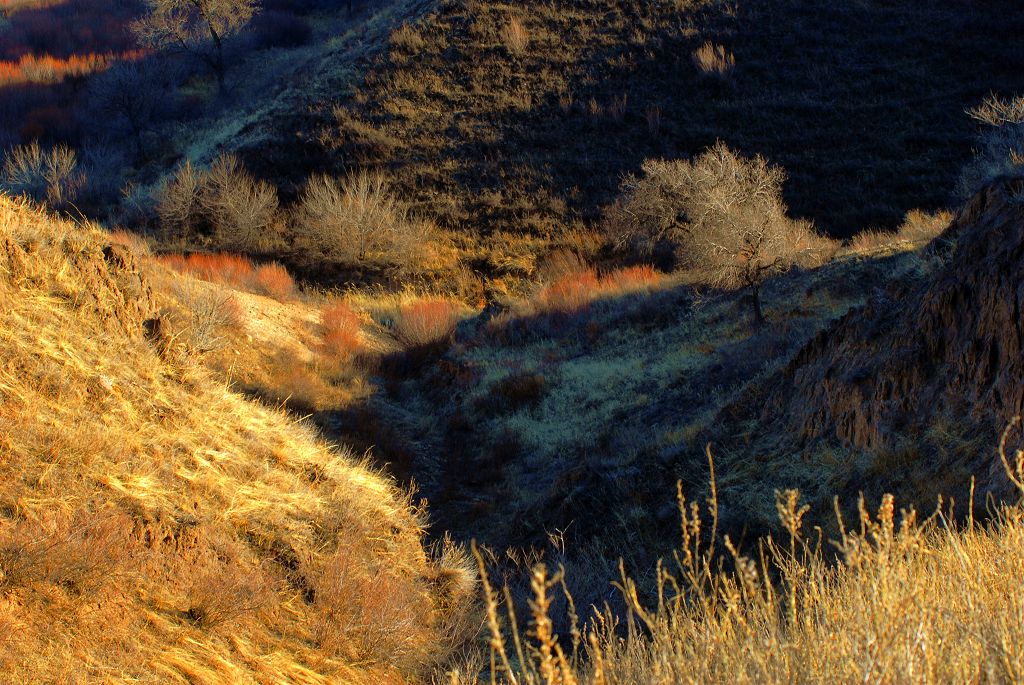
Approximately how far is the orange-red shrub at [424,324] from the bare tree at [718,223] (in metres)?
6.15

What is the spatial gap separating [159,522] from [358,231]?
23333 mm

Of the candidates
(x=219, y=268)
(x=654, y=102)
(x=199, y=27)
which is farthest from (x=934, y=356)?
(x=199, y=27)

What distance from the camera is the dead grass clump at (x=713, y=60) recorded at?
36.8 m

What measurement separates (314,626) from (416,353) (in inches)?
577

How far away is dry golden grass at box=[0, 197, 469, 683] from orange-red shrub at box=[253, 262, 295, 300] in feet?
43.6

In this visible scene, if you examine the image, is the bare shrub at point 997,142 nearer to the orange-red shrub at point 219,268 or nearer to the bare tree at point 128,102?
the orange-red shrub at point 219,268

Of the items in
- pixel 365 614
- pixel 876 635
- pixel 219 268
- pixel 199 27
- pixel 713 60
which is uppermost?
pixel 199 27

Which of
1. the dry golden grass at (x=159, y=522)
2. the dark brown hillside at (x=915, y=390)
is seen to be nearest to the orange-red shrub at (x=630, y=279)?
the dark brown hillside at (x=915, y=390)

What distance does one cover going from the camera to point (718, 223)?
20391mm

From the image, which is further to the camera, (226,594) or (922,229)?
(922,229)

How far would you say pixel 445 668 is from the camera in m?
6.22

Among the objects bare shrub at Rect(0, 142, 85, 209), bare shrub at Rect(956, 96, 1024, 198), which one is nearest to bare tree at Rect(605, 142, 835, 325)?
bare shrub at Rect(956, 96, 1024, 198)

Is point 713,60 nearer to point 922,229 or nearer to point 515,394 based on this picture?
point 922,229

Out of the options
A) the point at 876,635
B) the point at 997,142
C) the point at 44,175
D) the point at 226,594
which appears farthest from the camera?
the point at 44,175
